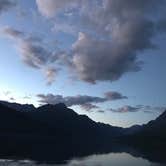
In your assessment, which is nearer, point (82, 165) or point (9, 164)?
point (9, 164)

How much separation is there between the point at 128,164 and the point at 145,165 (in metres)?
3.41

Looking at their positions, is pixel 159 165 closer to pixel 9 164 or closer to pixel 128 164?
pixel 128 164

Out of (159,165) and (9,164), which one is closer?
(9,164)

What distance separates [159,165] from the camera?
7744cm

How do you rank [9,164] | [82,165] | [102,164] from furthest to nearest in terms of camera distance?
[102,164] → [82,165] → [9,164]

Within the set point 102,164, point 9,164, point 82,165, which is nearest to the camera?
point 9,164

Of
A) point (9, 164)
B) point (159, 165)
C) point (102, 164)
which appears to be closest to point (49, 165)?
point (9, 164)

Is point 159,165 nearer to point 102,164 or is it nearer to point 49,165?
point 102,164

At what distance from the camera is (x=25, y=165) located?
64.3m

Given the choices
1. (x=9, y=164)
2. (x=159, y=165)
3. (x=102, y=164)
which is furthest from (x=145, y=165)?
(x=9, y=164)

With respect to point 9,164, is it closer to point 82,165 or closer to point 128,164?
point 82,165

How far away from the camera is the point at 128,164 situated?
78.3 metres

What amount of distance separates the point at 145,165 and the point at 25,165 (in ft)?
85.8

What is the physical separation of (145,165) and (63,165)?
61.9 ft
